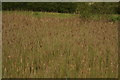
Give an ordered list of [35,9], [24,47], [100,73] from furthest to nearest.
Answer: [35,9] → [24,47] → [100,73]

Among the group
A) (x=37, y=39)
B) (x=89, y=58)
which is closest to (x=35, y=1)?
(x=37, y=39)

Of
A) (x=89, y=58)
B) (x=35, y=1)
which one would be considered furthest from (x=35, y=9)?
(x=89, y=58)

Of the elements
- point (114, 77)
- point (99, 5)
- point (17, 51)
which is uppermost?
point (99, 5)

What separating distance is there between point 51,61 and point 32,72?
579 millimetres

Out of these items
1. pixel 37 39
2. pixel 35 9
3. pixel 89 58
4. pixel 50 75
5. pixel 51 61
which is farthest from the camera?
pixel 35 9

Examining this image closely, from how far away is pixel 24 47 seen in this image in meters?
4.87

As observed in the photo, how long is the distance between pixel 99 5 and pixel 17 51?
9702mm

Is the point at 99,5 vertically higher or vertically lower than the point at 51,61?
higher

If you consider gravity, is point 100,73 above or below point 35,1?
below

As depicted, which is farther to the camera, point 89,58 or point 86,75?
point 89,58

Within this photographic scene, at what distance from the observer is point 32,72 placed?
3736mm

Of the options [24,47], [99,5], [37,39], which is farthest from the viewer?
[99,5]

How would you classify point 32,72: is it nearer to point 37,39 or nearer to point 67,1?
point 37,39

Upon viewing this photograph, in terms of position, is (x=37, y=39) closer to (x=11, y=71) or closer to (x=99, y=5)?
(x=11, y=71)
